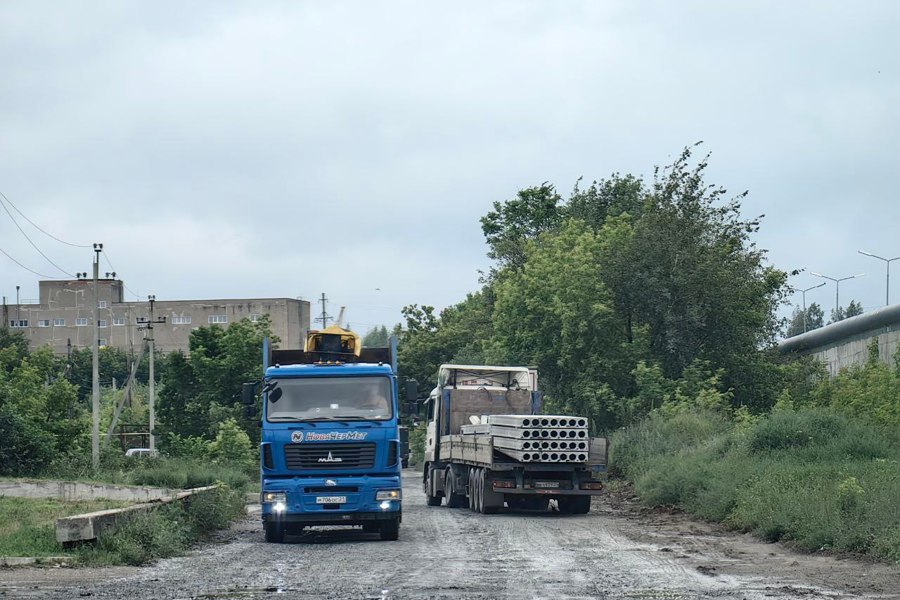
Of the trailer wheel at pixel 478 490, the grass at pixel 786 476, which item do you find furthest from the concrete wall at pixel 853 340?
the trailer wheel at pixel 478 490

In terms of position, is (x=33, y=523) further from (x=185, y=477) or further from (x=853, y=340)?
(x=853, y=340)

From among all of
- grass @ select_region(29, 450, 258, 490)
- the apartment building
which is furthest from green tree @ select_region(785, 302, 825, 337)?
grass @ select_region(29, 450, 258, 490)

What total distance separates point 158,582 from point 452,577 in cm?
362

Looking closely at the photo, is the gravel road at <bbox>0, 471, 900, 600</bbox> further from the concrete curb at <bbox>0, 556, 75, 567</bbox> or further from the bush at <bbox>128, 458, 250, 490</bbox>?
the bush at <bbox>128, 458, 250, 490</bbox>

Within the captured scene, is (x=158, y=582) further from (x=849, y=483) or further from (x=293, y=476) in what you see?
(x=849, y=483)

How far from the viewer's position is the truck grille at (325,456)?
20359 mm

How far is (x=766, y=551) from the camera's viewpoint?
18.9 m

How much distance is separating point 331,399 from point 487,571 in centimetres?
594

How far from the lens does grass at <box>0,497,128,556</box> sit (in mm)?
17750

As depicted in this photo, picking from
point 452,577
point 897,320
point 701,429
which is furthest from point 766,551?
point 897,320

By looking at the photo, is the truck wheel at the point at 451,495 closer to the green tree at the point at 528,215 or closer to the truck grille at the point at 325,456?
the truck grille at the point at 325,456

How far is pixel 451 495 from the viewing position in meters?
32.1

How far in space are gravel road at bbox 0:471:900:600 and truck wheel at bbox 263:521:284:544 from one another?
159mm

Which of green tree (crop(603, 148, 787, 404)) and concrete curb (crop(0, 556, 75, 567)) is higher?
green tree (crop(603, 148, 787, 404))
